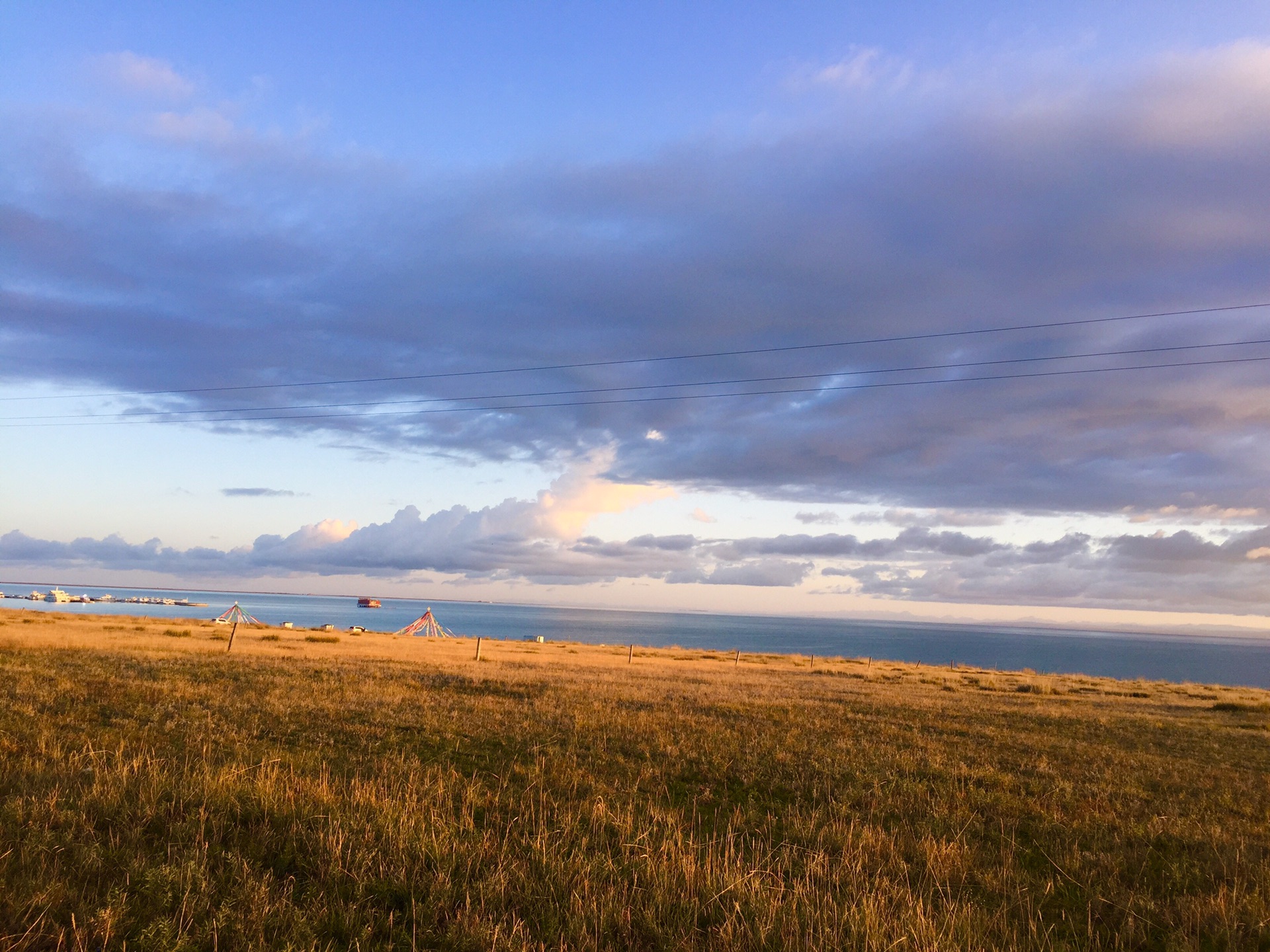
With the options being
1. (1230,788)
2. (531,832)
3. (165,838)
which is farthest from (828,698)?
(165,838)

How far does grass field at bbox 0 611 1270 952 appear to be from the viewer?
5922 millimetres

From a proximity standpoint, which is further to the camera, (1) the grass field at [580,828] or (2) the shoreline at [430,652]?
(2) the shoreline at [430,652]

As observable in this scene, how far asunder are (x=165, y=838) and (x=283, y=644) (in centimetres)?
4340

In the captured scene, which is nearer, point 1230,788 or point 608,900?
point 608,900

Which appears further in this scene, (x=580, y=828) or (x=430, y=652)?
(x=430, y=652)

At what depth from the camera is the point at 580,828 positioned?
8.51 meters

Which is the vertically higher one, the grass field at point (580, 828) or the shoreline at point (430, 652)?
the grass field at point (580, 828)

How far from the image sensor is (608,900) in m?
6.31

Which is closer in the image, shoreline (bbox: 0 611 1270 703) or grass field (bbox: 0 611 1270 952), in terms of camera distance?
grass field (bbox: 0 611 1270 952)

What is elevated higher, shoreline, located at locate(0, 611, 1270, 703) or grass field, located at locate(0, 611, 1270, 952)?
grass field, located at locate(0, 611, 1270, 952)

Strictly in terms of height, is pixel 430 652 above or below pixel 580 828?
below

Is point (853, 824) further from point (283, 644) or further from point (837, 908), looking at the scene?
point (283, 644)

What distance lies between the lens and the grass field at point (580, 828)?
5.92m

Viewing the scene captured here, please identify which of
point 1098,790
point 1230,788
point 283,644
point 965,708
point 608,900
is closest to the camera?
point 608,900
